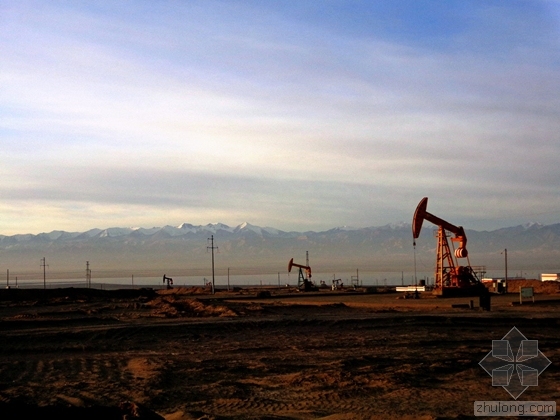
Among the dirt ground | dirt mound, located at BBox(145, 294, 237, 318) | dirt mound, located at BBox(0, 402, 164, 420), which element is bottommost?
dirt mound, located at BBox(145, 294, 237, 318)

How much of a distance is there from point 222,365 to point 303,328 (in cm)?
947

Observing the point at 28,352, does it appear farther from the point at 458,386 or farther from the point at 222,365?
the point at 458,386

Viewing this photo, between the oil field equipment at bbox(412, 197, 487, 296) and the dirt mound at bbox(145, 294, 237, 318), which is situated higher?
the oil field equipment at bbox(412, 197, 487, 296)

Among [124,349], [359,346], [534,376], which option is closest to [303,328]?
[359,346]

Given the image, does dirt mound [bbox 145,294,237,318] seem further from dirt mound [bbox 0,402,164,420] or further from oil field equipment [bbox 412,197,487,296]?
dirt mound [bbox 0,402,164,420]

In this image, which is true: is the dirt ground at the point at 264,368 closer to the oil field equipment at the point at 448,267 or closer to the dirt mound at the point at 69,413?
the dirt mound at the point at 69,413

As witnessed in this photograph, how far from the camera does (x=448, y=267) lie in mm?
49906

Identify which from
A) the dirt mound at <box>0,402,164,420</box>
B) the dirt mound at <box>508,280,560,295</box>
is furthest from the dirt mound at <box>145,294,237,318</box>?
the dirt mound at <box>508,280,560,295</box>

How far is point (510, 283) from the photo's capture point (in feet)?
211

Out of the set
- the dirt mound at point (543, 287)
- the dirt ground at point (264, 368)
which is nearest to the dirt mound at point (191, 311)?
the dirt ground at point (264, 368)

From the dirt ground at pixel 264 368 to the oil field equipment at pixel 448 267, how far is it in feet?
62.5

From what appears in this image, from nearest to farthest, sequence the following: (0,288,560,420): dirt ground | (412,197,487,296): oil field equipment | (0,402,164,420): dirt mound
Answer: (0,402,164,420): dirt mound < (0,288,560,420): dirt ground < (412,197,487,296): oil field equipment

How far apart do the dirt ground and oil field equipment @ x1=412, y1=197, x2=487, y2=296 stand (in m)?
19.0

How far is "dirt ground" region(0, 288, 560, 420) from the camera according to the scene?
39.7 feet
